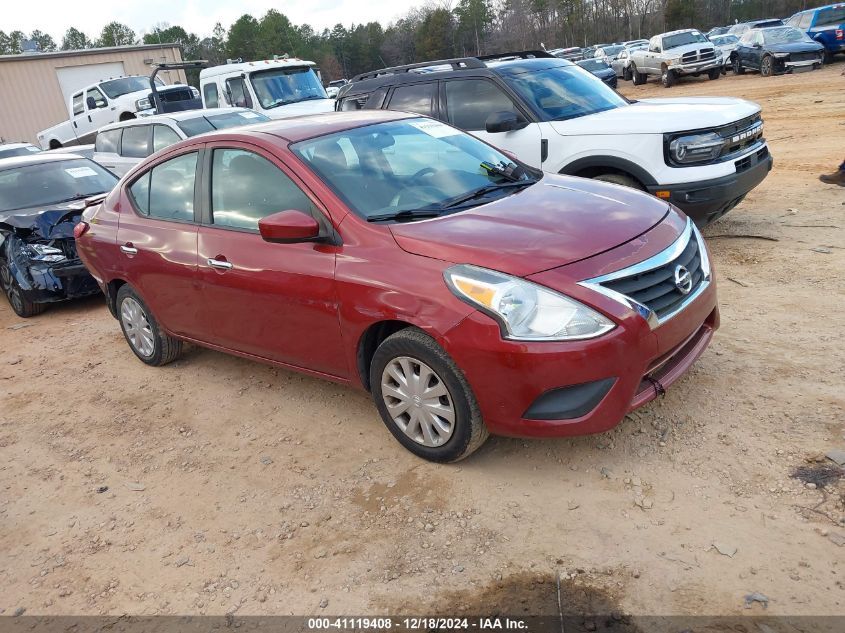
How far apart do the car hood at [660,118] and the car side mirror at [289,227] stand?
134 inches

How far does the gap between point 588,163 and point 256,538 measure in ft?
14.3

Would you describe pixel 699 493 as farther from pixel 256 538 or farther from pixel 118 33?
pixel 118 33

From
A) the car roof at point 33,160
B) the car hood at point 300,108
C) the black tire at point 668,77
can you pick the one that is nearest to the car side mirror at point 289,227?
the car roof at point 33,160

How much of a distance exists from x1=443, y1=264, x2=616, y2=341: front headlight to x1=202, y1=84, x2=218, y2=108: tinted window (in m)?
12.8

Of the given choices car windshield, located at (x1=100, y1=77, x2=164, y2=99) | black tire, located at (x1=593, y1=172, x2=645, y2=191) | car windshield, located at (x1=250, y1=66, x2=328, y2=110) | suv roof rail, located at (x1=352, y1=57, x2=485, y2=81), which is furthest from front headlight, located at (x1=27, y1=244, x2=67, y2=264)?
car windshield, located at (x1=100, y1=77, x2=164, y2=99)

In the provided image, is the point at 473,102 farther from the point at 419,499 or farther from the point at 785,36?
the point at 785,36

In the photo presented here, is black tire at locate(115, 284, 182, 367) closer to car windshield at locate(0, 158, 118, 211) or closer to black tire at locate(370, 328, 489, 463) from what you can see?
black tire at locate(370, 328, 489, 463)

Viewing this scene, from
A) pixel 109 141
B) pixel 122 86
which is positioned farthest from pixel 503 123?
pixel 122 86

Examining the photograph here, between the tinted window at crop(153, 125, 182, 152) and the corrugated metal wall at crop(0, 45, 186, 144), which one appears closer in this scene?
the tinted window at crop(153, 125, 182, 152)

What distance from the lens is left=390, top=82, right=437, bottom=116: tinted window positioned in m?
6.92

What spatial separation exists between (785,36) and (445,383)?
2380cm

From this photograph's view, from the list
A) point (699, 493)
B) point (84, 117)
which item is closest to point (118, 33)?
point (84, 117)

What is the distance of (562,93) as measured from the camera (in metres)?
6.59

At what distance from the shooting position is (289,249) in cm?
380
